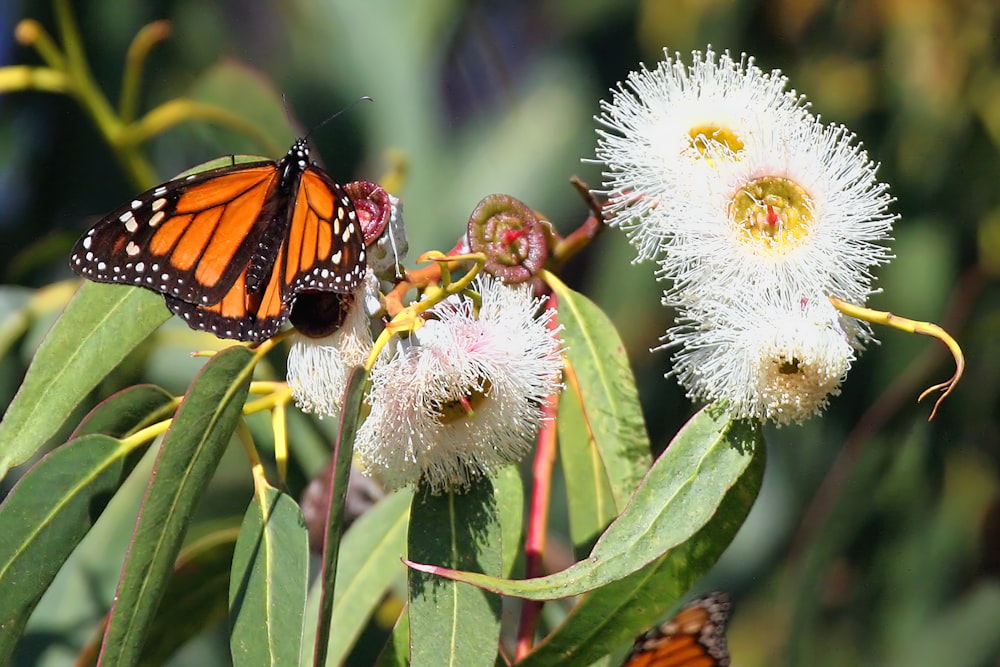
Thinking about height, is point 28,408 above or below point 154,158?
below

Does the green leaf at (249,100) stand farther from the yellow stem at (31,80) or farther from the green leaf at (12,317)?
the green leaf at (12,317)

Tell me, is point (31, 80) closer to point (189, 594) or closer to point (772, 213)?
point (189, 594)

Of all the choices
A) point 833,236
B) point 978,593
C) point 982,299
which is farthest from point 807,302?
point 978,593

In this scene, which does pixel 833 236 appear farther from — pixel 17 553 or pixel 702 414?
pixel 17 553

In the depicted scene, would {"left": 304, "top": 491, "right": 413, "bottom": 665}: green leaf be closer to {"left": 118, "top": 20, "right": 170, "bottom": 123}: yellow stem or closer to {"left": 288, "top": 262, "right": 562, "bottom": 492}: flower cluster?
{"left": 288, "top": 262, "right": 562, "bottom": 492}: flower cluster

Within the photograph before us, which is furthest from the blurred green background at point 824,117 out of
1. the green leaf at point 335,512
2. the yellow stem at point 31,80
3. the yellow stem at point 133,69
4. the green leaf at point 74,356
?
the green leaf at point 335,512

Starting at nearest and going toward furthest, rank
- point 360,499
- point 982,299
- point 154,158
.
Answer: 1. point 360,499
2. point 982,299
3. point 154,158

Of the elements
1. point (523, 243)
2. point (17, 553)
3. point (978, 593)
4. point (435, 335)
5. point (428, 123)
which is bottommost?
point (978, 593)
